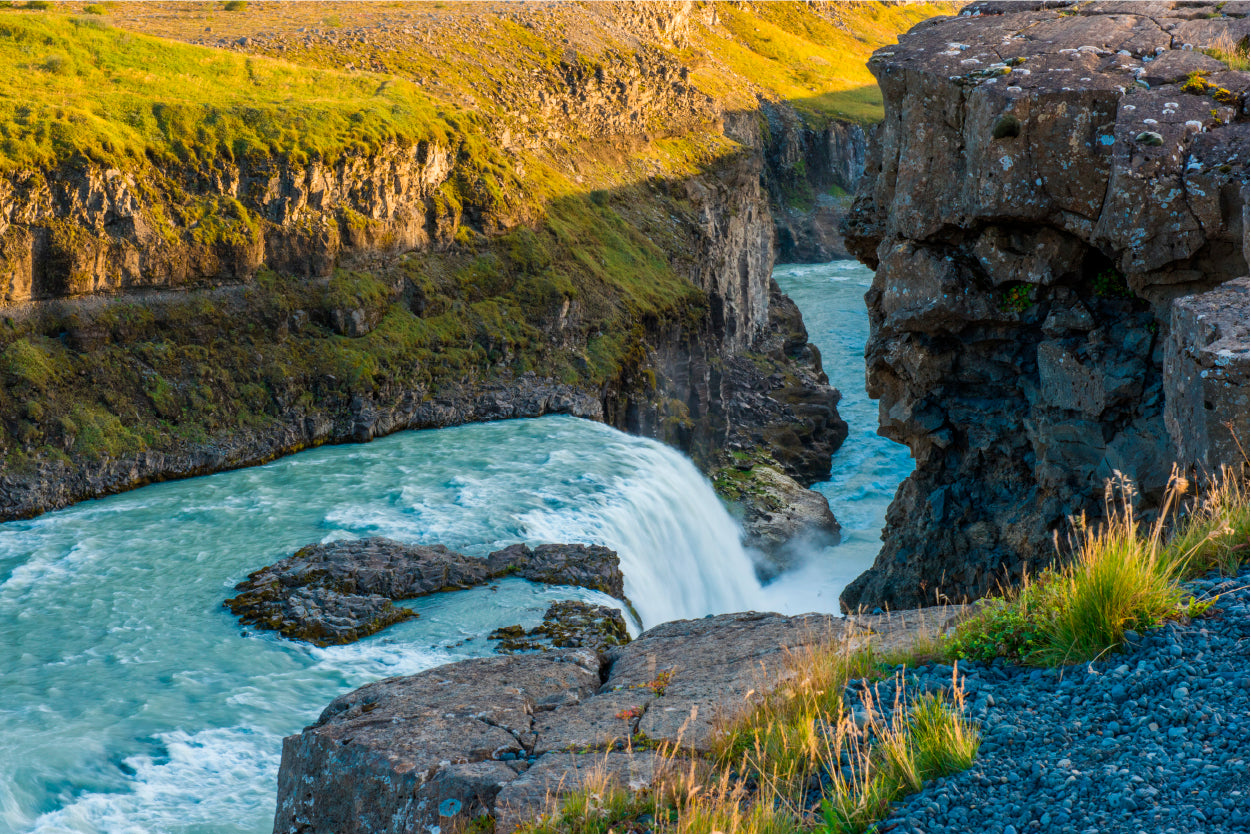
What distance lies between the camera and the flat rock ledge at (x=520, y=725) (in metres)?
6.84

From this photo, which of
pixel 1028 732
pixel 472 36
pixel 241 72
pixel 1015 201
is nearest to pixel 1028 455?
pixel 1015 201

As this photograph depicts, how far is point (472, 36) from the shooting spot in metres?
43.4

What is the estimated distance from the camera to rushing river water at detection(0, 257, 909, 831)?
36.6ft

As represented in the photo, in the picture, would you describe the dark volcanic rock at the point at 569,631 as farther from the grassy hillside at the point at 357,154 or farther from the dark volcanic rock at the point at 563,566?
the grassy hillside at the point at 357,154

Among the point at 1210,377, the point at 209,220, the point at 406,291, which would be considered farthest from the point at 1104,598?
the point at 406,291

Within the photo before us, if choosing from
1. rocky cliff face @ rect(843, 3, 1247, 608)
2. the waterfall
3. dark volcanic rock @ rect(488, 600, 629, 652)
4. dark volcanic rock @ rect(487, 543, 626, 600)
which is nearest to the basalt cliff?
the waterfall

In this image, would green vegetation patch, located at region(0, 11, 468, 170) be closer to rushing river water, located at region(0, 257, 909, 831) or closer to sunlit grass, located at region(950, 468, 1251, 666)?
rushing river water, located at region(0, 257, 909, 831)

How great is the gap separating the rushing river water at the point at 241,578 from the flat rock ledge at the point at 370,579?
39 centimetres

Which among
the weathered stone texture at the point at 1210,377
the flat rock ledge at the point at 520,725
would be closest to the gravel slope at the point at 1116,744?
the flat rock ledge at the point at 520,725

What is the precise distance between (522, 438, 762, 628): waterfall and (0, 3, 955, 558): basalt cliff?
4.82 metres

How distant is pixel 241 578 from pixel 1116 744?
14976 mm

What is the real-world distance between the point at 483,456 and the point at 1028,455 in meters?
13.6

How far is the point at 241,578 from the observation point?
55.7 ft

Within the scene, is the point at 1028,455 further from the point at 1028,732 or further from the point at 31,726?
the point at 31,726
